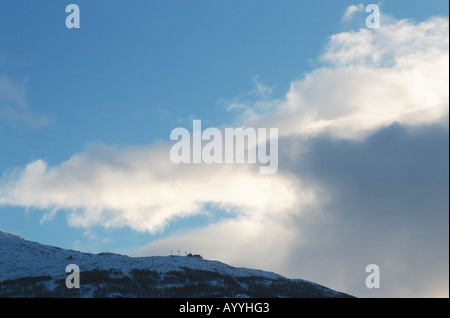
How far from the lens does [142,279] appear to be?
8138 centimetres

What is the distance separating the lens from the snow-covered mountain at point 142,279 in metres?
73.1

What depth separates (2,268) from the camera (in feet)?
306

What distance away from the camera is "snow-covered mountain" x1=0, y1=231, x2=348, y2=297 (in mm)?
73125

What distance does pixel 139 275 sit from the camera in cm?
8388
